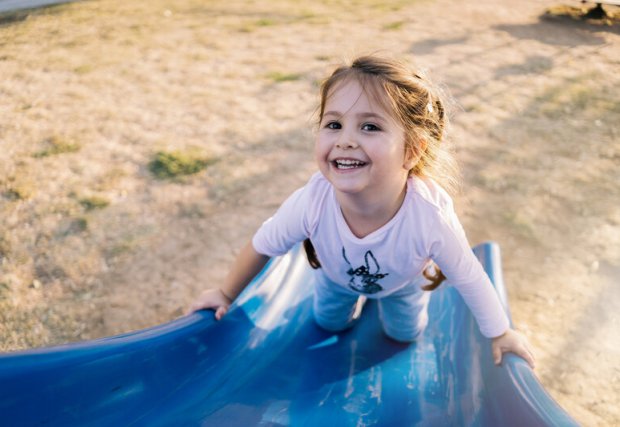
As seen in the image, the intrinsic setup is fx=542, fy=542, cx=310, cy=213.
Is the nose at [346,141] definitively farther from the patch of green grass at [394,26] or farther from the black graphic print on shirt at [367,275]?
the patch of green grass at [394,26]

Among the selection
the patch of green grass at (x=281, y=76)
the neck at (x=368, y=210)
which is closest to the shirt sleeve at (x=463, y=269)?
the neck at (x=368, y=210)

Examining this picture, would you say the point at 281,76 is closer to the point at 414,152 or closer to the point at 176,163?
the point at 176,163

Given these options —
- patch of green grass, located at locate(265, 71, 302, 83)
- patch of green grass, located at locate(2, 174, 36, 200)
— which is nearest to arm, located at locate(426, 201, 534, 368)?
patch of green grass, located at locate(2, 174, 36, 200)

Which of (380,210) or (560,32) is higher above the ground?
(380,210)

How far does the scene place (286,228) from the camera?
1.28 m

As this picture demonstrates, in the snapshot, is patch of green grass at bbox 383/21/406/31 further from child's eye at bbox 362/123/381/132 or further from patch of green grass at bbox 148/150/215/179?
child's eye at bbox 362/123/381/132

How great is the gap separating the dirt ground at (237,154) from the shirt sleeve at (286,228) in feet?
1.42

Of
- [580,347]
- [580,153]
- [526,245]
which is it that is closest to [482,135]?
[580,153]

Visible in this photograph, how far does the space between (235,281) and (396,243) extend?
1.41 feet

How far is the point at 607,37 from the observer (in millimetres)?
4645

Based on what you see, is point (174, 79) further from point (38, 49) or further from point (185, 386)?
point (185, 386)

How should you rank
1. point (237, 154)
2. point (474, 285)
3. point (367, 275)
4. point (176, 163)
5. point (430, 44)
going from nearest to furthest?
point (474, 285)
point (367, 275)
point (176, 163)
point (237, 154)
point (430, 44)

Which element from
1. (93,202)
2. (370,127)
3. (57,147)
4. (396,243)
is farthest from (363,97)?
(57,147)

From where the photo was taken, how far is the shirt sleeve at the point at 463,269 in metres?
1.18
